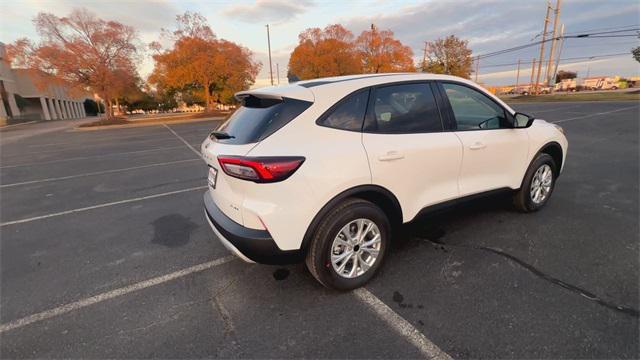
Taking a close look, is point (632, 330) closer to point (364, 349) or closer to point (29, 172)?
point (364, 349)

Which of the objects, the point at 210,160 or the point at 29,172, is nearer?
the point at 210,160

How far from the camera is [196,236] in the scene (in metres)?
3.83

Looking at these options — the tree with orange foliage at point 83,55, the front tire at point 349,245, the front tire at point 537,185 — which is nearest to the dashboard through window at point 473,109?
the front tire at point 537,185

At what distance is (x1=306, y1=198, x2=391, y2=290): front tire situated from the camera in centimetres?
241

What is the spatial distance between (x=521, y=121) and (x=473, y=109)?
0.62 m

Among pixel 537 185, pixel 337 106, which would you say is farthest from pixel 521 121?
pixel 337 106

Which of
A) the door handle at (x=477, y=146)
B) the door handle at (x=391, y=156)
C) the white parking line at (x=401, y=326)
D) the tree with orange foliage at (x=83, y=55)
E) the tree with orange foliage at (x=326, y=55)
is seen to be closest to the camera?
the white parking line at (x=401, y=326)

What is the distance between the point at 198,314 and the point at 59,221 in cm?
358

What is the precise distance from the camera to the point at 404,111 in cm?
278

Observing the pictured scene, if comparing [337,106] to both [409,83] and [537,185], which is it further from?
[537,185]

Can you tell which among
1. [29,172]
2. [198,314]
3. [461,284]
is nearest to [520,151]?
[461,284]

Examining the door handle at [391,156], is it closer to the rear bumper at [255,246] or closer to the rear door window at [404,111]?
the rear door window at [404,111]

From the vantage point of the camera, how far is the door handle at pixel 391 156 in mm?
2521

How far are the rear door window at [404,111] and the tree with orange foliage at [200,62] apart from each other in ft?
109
